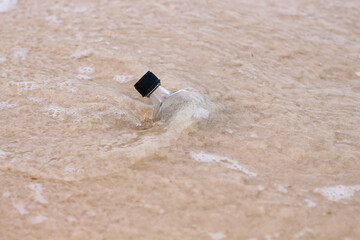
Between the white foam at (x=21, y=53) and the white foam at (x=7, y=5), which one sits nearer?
the white foam at (x=21, y=53)

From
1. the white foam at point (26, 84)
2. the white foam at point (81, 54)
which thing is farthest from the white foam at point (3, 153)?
the white foam at point (81, 54)

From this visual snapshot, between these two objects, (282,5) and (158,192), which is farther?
(282,5)

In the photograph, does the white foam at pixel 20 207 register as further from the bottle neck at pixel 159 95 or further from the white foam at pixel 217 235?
the bottle neck at pixel 159 95

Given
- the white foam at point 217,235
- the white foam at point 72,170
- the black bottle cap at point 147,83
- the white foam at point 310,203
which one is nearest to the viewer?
the white foam at point 217,235

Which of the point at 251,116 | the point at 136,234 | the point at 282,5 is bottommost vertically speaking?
the point at 136,234

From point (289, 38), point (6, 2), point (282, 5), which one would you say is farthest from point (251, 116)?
point (6, 2)

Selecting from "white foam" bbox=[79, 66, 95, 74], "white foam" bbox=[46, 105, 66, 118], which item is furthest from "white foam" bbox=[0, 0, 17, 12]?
"white foam" bbox=[46, 105, 66, 118]

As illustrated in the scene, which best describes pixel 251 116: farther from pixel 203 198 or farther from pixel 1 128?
pixel 1 128

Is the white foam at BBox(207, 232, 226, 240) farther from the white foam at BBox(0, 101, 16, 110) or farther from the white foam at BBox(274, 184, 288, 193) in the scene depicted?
the white foam at BBox(0, 101, 16, 110)
